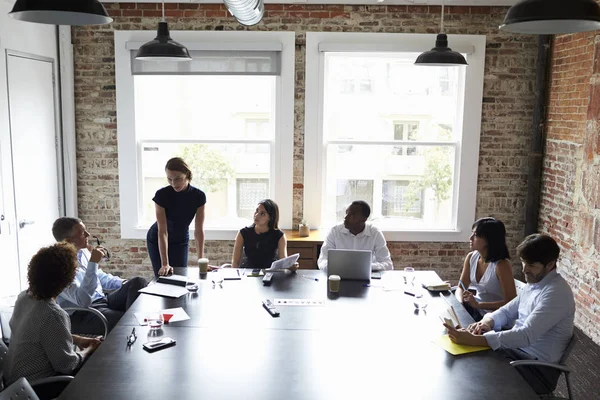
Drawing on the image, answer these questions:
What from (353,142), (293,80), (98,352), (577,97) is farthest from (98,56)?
(577,97)

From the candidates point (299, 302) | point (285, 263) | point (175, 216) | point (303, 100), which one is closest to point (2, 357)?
point (299, 302)

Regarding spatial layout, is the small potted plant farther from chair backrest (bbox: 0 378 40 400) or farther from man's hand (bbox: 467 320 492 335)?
chair backrest (bbox: 0 378 40 400)

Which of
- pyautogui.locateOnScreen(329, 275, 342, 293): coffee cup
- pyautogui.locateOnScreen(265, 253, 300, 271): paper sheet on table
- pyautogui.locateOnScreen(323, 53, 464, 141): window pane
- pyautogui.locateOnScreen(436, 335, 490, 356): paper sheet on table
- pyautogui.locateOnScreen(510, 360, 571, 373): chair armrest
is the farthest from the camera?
pyautogui.locateOnScreen(323, 53, 464, 141): window pane

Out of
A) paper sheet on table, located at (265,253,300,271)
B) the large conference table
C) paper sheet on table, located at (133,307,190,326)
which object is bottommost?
the large conference table

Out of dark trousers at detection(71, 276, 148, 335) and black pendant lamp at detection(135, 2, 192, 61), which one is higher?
black pendant lamp at detection(135, 2, 192, 61)

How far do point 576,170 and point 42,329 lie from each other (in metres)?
4.88

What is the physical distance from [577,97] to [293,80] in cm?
286

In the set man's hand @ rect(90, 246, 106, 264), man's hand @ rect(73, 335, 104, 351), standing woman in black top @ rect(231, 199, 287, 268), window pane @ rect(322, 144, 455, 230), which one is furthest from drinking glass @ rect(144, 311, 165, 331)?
window pane @ rect(322, 144, 455, 230)

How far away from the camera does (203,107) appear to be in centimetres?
653

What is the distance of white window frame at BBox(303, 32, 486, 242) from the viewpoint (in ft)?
20.6

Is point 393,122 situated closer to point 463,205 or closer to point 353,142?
point 353,142

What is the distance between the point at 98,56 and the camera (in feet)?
20.9

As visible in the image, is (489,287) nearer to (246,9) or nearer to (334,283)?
(334,283)

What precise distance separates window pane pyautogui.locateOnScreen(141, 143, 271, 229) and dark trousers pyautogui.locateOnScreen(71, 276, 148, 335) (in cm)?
226
